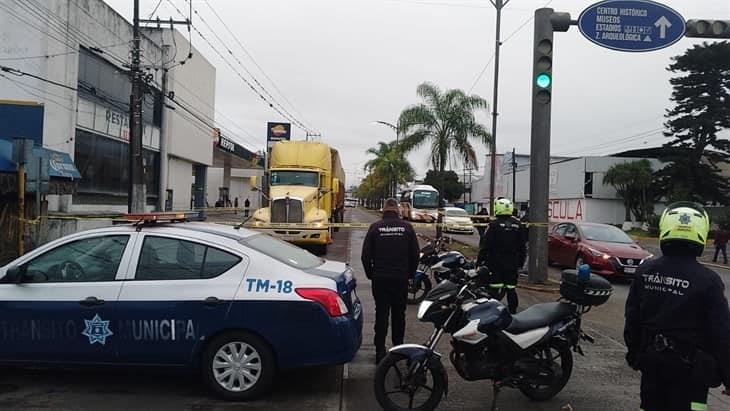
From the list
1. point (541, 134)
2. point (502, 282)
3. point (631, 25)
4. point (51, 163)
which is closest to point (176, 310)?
point (502, 282)

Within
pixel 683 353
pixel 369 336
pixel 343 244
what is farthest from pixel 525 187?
pixel 683 353

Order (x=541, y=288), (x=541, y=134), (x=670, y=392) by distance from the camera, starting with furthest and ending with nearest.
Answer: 1. (x=541, y=134)
2. (x=541, y=288)
3. (x=670, y=392)

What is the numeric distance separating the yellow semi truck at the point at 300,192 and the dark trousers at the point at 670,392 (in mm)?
14442

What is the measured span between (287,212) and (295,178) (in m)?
2.26

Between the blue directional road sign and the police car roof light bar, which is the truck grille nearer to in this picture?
the blue directional road sign

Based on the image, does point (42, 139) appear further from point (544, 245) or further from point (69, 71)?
point (544, 245)

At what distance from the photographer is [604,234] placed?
1545 centimetres

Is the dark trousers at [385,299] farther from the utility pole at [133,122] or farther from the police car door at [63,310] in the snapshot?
the utility pole at [133,122]

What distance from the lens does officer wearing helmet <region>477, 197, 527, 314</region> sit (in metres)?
8.00

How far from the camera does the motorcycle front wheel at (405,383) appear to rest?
495 centimetres

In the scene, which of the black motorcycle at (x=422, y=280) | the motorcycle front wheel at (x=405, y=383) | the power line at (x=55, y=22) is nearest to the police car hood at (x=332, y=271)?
the motorcycle front wheel at (x=405, y=383)

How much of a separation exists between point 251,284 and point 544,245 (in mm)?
8559

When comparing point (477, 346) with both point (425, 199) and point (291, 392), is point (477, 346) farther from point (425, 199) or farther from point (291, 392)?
point (425, 199)

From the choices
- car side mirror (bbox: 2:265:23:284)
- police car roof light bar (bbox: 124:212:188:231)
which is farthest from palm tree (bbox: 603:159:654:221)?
car side mirror (bbox: 2:265:23:284)
